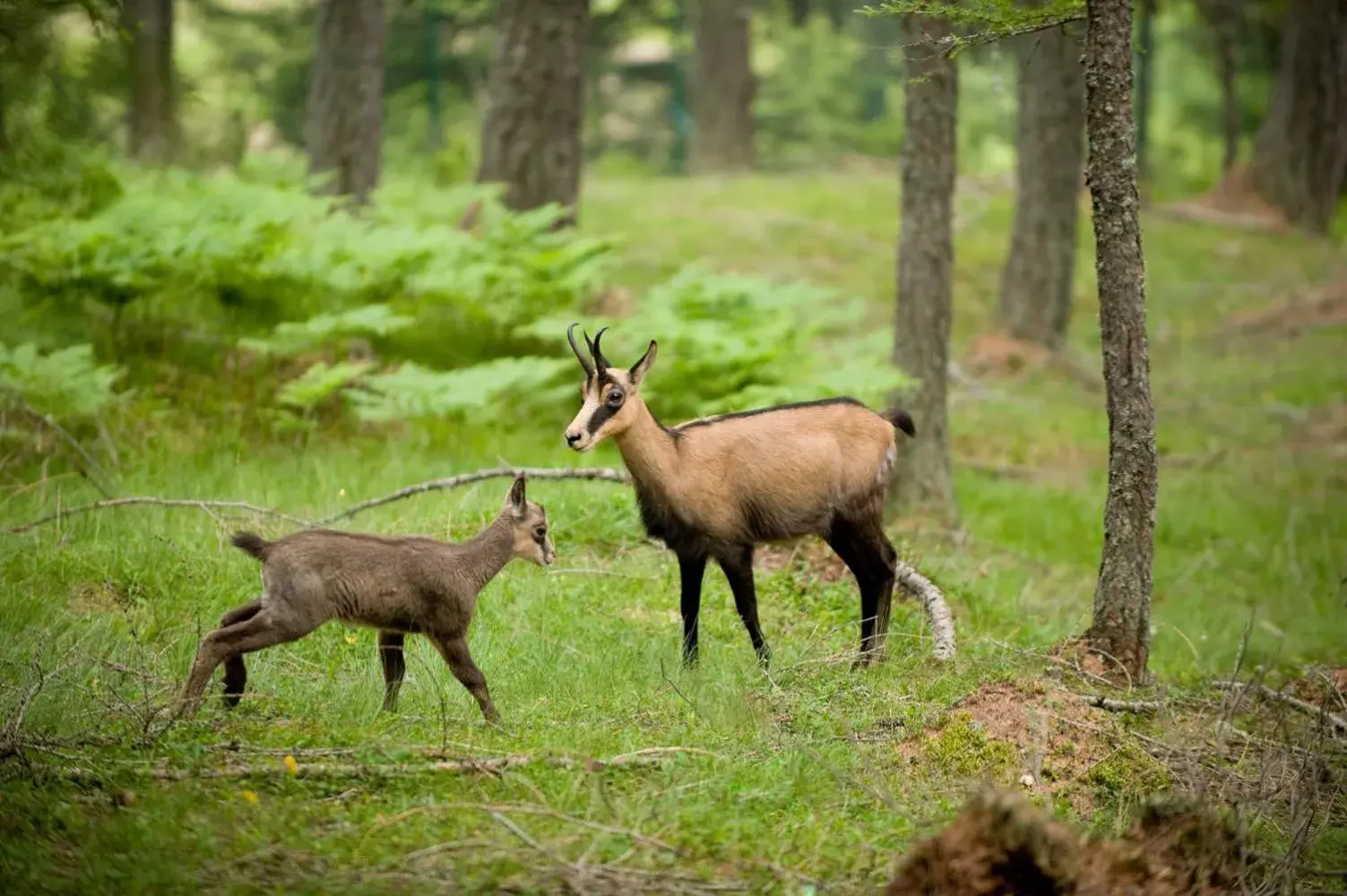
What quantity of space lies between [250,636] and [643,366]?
2.53m

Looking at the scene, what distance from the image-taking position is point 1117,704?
771 centimetres

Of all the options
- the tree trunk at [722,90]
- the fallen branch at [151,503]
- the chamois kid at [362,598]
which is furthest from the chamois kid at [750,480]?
the tree trunk at [722,90]

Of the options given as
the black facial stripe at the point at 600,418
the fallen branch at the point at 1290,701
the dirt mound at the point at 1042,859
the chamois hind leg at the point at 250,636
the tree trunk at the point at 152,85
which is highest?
the tree trunk at the point at 152,85

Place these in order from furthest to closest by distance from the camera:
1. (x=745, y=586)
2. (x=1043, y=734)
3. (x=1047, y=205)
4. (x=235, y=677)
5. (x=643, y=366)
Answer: (x=1047, y=205)
(x=745, y=586)
(x=643, y=366)
(x=1043, y=734)
(x=235, y=677)

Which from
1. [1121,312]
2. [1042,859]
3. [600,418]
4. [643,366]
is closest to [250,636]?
[600,418]

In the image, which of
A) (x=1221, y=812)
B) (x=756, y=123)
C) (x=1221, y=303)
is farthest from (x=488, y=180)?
(x=756, y=123)

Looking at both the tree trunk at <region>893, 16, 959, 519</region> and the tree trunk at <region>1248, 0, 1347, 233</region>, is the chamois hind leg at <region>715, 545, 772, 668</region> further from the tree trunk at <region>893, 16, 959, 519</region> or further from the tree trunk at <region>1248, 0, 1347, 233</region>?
the tree trunk at <region>1248, 0, 1347, 233</region>

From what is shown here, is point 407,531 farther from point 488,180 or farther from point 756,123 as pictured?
point 756,123

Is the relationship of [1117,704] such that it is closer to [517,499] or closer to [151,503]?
[517,499]

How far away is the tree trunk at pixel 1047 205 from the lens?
20391 mm

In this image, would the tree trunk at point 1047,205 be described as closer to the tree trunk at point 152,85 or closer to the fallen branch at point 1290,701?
the tree trunk at point 152,85

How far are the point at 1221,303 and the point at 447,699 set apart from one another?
71.9 ft

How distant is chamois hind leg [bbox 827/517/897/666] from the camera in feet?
28.2

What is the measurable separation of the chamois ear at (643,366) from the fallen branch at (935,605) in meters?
1.99
